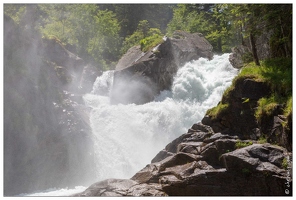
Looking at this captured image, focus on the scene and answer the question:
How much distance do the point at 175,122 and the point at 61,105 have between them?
26.3ft

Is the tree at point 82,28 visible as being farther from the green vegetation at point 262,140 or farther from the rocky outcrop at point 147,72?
the green vegetation at point 262,140

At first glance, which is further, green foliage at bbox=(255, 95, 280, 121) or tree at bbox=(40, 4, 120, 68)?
tree at bbox=(40, 4, 120, 68)

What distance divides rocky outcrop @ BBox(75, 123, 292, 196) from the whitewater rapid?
8.16 m

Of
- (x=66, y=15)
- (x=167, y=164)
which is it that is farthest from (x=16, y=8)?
(x=167, y=164)

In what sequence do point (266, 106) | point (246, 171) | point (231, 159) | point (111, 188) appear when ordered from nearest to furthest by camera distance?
point (246, 171) < point (231, 159) < point (111, 188) < point (266, 106)

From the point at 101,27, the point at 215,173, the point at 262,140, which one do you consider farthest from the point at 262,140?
the point at 101,27

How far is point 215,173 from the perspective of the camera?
10.2 metres

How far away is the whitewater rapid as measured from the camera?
66.7ft

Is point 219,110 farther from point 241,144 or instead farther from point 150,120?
point 150,120

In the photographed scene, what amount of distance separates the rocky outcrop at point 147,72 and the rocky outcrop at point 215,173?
1317 centimetres

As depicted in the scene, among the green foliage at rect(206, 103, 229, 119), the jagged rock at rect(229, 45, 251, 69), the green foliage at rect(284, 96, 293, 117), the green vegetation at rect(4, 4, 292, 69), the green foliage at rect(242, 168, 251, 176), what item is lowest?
the green foliage at rect(242, 168, 251, 176)

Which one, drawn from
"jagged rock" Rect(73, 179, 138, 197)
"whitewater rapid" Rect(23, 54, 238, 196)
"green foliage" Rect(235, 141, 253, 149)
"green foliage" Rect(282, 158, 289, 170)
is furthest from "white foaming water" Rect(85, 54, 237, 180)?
"green foliage" Rect(282, 158, 289, 170)

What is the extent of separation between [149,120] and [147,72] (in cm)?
472

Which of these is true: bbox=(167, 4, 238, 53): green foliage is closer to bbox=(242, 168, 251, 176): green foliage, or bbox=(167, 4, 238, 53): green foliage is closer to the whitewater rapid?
the whitewater rapid
